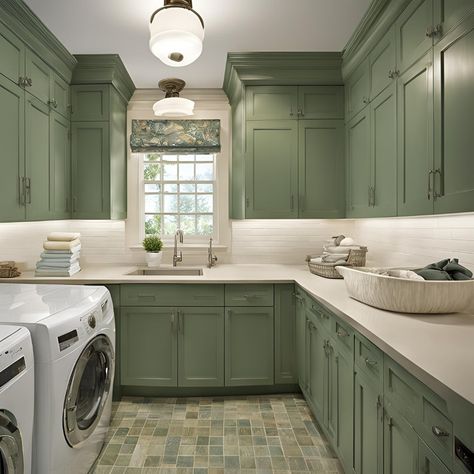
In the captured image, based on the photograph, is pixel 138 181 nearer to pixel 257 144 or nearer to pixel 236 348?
pixel 257 144

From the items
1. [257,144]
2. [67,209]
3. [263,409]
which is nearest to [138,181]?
[67,209]

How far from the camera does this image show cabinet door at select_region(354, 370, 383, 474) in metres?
1.39

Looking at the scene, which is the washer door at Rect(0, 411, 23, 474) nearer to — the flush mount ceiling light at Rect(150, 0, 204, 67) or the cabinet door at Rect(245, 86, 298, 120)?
the flush mount ceiling light at Rect(150, 0, 204, 67)

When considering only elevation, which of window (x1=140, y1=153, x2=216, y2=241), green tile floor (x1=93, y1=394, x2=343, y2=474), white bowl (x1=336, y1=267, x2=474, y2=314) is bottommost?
green tile floor (x1=93, y1=394, x2=343, y2=474)

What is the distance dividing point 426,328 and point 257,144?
2119mm

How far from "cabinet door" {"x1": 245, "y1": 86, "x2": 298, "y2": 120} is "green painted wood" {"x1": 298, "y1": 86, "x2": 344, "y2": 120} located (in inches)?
2.6

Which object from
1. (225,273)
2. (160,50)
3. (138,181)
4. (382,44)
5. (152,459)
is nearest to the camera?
(160,50)

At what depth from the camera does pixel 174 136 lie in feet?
11.5

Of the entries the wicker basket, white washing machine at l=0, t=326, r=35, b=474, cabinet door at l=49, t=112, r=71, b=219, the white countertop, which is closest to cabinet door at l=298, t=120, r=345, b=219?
the wicker basket

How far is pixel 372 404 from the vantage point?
146 centimetres

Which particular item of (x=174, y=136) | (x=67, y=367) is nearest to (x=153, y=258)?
(x=174, y=136)

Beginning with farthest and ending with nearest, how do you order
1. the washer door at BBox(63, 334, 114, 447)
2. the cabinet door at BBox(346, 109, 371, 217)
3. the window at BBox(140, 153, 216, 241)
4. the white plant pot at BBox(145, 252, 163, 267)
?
1. the window at BBox(140, 153, 216, 241)
2. the white plant pot at BBox(145, 252, 163, 267)
3. the cabinet door at BBox(346, 109, 371, 217)
4. the washer door at BBox(63, 334, 114, 447)

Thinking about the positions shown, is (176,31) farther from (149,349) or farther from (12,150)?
(149,349)

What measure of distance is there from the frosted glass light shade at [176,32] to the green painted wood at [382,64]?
3.68ft
